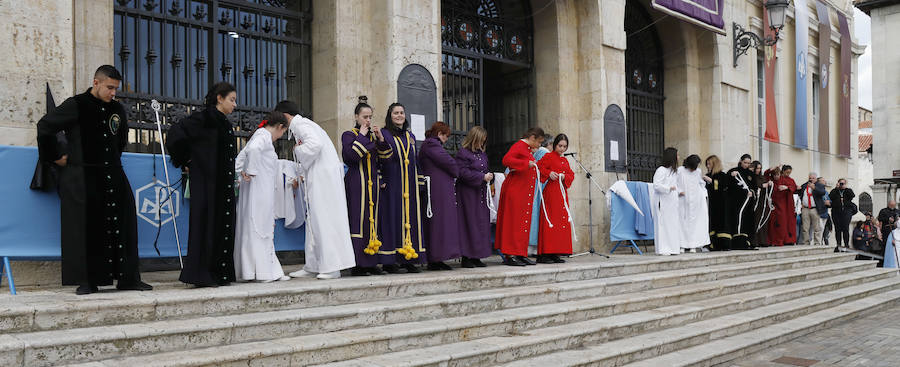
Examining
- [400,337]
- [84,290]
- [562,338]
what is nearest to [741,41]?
[562,338]

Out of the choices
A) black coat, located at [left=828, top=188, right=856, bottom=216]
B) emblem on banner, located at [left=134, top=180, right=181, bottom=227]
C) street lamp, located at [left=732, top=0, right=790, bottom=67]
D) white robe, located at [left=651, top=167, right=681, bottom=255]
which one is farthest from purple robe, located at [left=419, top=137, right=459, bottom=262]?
black coat, located at [left=828, top=188, right=856, bottom=216]

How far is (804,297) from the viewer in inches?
402

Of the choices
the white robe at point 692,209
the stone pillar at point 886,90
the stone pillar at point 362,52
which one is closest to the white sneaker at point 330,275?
the stone pillar at point 362,52

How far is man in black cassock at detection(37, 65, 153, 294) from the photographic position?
17.5 feet

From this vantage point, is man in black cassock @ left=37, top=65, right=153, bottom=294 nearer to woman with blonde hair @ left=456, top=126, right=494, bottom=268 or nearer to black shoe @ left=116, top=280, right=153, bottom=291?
black shoe @ left=116, top=280, right=153, bottom=291

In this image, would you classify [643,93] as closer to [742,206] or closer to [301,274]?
[742,206]

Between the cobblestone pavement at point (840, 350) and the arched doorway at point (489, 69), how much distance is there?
19.1ft

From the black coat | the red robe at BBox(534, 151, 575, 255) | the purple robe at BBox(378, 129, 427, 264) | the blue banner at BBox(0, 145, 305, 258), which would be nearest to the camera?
the blue banner at BBox(0, 145, 305, 258)

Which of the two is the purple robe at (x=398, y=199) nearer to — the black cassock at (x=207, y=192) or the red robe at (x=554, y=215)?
the black cassock at (x=207, y=192)

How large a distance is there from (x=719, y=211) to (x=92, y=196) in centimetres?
1060

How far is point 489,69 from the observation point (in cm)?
1411

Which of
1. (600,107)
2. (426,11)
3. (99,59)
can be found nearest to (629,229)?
(600,107)

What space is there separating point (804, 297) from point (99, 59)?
969 cm

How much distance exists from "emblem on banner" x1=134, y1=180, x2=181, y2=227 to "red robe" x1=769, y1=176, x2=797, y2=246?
38.1 feet
